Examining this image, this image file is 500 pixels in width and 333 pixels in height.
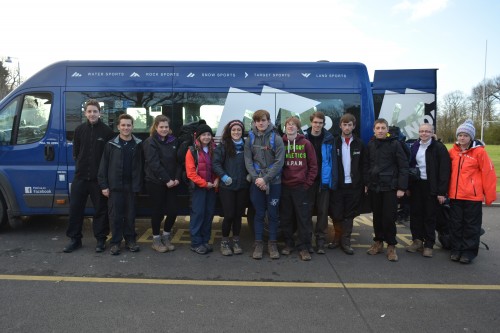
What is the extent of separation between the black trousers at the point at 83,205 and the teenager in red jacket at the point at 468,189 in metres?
4.68

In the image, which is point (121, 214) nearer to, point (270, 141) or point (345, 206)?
point (270, 141)

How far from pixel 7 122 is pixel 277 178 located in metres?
4.20

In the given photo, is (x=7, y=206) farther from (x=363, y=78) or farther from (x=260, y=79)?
(x=363, y=78)

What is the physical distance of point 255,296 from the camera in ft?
12.0

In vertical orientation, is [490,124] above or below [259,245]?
above

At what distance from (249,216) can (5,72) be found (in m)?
39.9

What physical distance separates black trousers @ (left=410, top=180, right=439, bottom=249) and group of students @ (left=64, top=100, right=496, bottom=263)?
14mm

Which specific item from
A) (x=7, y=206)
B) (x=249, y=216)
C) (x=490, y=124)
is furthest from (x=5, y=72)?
(x=490, y=124)

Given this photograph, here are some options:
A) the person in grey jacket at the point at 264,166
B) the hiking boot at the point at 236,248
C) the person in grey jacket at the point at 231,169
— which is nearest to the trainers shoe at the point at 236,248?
the hiking boot at the point at 236,248

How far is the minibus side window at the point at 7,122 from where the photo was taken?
5.53 metres

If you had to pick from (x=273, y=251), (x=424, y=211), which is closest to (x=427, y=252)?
(x=424, y=211)

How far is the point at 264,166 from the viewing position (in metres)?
4.67

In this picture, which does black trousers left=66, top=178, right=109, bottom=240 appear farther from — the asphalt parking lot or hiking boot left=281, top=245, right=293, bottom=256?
hiking boot left=281, top=245, right=293, bottom=256

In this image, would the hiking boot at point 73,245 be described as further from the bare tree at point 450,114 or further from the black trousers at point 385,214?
the bare tree at point 450,114
